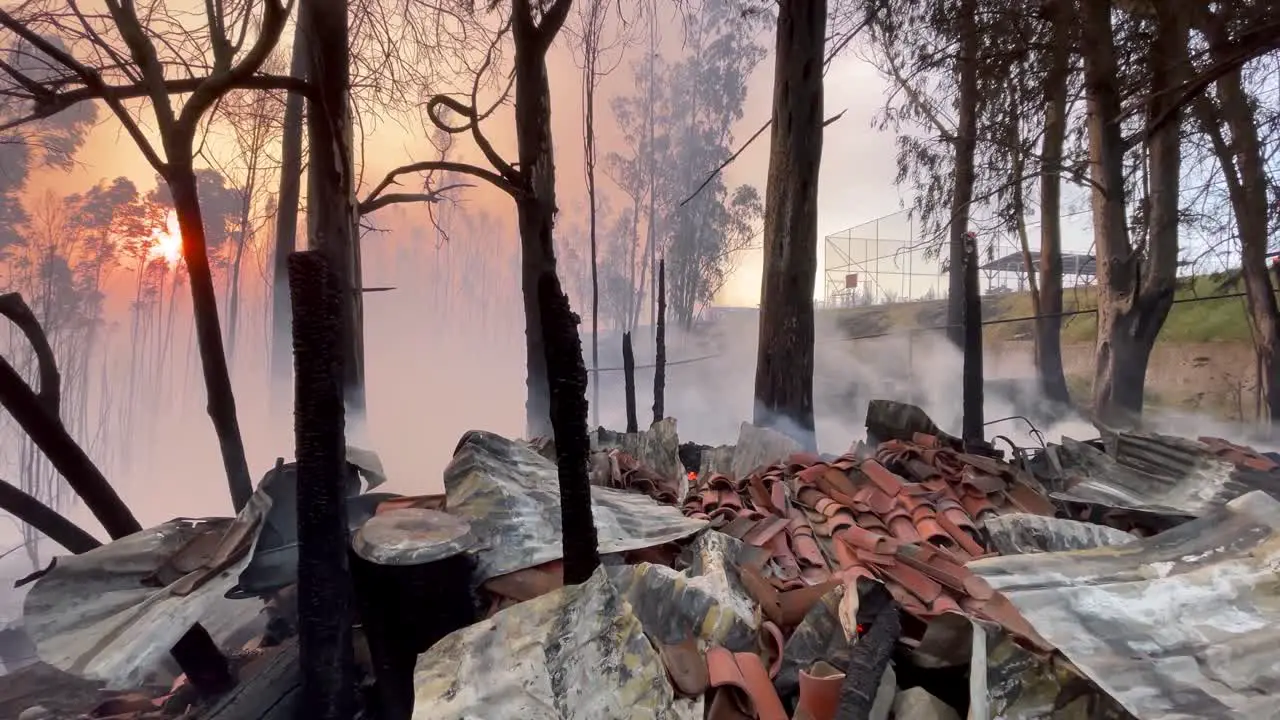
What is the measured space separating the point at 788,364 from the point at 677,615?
3.97 m

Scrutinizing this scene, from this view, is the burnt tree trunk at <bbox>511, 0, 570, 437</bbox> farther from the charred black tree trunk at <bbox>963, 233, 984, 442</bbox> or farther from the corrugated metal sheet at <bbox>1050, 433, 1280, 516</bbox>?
the corrugated metal sheet at <bbox>1050, 433, 1280, 516</bbox>

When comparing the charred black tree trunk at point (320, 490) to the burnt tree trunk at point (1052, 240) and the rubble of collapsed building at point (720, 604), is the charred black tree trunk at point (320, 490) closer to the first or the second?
the rubble of collapsed building at point (720, 604)

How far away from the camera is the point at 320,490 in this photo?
179 cm

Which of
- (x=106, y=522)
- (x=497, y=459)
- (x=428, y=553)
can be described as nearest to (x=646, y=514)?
(x=497, y=459)

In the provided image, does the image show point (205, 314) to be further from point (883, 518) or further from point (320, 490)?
point (883, 518)

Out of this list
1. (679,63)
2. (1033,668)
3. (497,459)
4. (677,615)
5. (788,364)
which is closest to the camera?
(1033,668)

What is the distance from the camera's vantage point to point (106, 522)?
9.13 feet

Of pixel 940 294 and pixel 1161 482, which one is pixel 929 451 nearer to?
pixel 1161 482

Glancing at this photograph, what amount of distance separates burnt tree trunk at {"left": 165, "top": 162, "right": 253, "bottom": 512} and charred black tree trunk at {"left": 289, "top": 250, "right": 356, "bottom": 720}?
247cm

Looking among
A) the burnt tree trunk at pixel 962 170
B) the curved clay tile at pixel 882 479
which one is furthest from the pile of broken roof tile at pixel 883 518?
the burnt tree trunk at pixel 962 170

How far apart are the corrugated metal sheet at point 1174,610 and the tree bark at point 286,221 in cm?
747

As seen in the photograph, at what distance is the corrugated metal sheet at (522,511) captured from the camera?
2086mm

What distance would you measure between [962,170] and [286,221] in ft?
32.2

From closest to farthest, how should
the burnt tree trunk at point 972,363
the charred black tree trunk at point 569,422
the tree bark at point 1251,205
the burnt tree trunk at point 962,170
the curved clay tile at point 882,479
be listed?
the charred black tree trunk at point 569,422 < the curved clay tile at point 882,479 < the burnt tree trunk at point 972,363 < the tree bark at point 1251,205 < the burnt tree trunk at point 962,170
